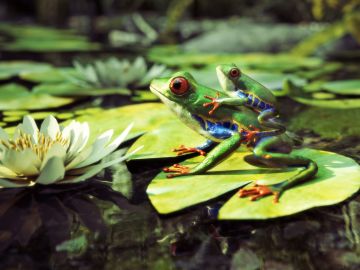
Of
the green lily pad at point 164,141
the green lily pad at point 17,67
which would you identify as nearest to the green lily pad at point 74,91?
the green lily pad at point 17,67

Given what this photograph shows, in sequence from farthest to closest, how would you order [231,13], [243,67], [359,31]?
1. [231,13]
2. [359,31]
3. [243,67]

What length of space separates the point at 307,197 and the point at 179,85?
0.48m

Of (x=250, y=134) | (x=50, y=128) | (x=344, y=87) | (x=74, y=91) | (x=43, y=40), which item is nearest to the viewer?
(x=250, y=134)

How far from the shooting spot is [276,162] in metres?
1.25

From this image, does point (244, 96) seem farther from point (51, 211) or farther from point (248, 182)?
point (51, 211)

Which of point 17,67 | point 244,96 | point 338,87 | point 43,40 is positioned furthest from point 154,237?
point 43,40

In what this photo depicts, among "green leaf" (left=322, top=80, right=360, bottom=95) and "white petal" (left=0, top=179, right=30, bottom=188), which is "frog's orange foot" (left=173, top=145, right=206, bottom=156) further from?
"green leaf" (left=322, top=80, right=360, bottom=95)

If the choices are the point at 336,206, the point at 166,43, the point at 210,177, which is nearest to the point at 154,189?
the point at 210,177

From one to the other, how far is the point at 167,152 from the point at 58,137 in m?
0.38

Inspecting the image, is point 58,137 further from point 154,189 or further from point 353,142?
point 353,142

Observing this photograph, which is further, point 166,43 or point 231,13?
point 231,13

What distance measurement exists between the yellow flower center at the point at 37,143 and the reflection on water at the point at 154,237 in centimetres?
13

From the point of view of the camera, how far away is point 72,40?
16.5 feet

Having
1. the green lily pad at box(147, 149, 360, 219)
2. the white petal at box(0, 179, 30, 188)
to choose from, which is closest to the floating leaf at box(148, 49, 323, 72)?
the green lily pad at box(147, 149, 360, 219)
